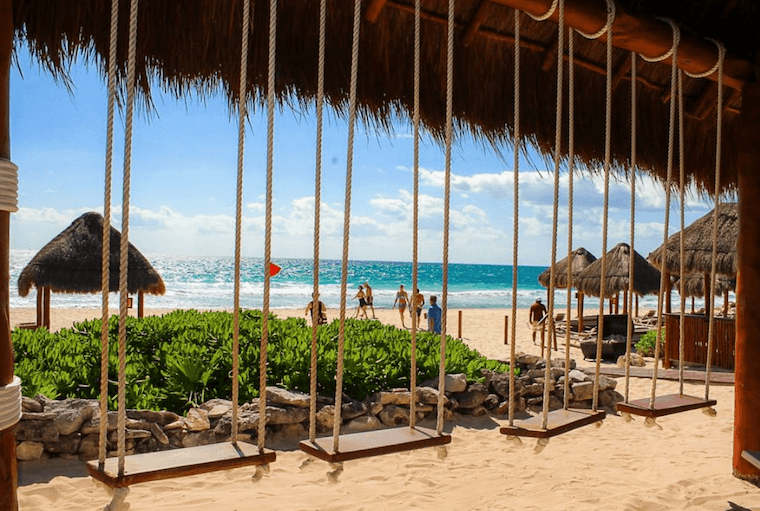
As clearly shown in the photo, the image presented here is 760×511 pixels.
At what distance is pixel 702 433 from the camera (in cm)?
569

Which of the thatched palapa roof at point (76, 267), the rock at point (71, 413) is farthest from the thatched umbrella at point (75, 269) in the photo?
the rock at point (71, 413)

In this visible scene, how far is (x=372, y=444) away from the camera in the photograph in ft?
6.54

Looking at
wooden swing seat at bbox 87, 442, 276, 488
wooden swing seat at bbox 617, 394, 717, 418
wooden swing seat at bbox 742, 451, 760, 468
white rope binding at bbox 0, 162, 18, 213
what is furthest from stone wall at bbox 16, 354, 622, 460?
wooden swing seat at bbox 742, 451, 760, 468

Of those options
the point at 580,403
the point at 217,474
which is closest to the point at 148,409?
the point at 217,474

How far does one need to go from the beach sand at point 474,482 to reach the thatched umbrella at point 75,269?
729 centimetres

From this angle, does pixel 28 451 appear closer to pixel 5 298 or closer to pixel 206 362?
pixel 206 362

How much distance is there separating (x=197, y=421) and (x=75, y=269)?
7.47 meters

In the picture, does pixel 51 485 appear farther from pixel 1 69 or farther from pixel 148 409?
pixel 1 69

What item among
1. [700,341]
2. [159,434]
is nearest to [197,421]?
[159,434]

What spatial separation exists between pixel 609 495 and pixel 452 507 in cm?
105

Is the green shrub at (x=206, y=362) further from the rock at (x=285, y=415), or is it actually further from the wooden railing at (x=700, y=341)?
the wooden railing at (x=700, y=341)

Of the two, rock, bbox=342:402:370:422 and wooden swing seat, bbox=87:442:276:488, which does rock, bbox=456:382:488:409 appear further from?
wooden swing seat, bbox=87:442:276:488

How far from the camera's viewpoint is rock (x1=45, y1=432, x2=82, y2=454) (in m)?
4.31

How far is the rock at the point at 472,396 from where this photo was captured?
594cm
